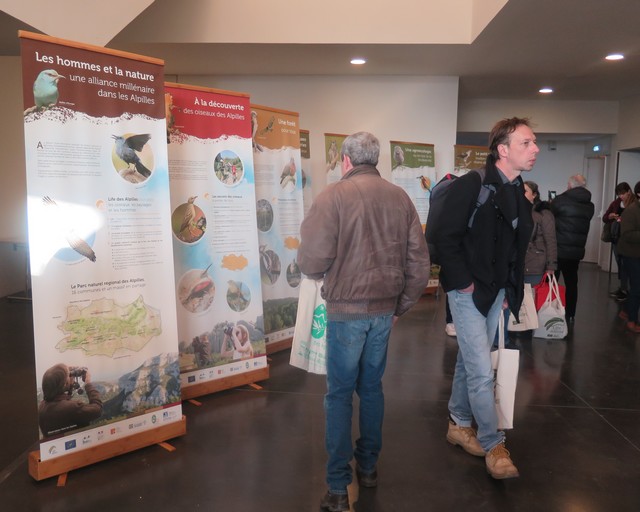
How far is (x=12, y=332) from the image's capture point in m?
5.82

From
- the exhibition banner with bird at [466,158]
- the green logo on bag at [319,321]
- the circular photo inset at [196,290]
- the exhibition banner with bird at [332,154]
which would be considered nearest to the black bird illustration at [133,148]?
the circular photo inset at [196,290]

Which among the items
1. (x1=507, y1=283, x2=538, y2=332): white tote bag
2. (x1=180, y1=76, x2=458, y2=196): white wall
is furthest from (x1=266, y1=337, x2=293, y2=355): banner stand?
(x1=180, y1=76, x2=458, y2=196): white wall

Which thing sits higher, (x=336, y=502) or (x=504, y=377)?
(x=504, y=377)

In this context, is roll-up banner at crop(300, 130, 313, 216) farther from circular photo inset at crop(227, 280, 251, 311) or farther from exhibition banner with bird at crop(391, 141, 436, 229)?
exhibition banner with bird at crop(391, 141, 436, 229)

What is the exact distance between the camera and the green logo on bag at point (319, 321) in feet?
9.48

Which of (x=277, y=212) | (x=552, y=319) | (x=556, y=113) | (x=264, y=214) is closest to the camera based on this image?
(x=264, y=214)

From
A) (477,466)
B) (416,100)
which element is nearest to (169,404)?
(477,466)

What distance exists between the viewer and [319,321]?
2.90m

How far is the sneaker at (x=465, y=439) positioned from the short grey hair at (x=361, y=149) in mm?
1685

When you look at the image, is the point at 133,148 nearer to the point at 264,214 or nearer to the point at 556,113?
the point at 264,214

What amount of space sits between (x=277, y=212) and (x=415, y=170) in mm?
3751

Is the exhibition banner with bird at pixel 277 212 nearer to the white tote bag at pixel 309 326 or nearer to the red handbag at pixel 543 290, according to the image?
the white tote bag at pixel 309 326

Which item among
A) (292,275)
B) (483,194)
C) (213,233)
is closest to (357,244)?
(483,194)

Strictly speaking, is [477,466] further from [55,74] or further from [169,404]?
[55,74]
